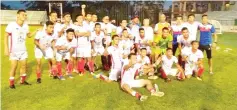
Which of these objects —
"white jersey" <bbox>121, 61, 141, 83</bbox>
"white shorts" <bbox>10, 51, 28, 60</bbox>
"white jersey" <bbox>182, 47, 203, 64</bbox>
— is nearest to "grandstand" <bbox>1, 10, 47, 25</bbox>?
"white shorts" <bbox>10, 51, 28, 60</bbox>

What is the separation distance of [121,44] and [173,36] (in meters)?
1.83

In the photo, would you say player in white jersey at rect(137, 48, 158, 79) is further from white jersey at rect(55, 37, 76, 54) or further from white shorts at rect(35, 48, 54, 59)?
white shorts at rect(35, 48, 54, 59)

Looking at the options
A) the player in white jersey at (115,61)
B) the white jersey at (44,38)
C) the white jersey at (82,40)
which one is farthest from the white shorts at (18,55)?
the player in white jersey at (115,61)

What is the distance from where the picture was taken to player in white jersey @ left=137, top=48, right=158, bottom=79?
9047mm

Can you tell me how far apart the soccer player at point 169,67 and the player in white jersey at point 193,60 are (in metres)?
0.30

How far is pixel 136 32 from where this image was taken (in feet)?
33.1

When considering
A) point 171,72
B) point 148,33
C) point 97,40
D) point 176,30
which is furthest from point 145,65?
point 97,40

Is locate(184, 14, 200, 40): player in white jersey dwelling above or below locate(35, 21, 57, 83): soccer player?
above

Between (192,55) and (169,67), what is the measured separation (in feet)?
2.57

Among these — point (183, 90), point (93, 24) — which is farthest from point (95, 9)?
point (183, 90)

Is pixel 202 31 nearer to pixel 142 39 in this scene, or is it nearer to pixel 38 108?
pixel 142 39

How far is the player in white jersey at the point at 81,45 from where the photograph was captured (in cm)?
927

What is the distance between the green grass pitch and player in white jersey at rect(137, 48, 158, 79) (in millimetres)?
659

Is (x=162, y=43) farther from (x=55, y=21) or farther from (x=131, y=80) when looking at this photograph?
(x=55, y=21)
